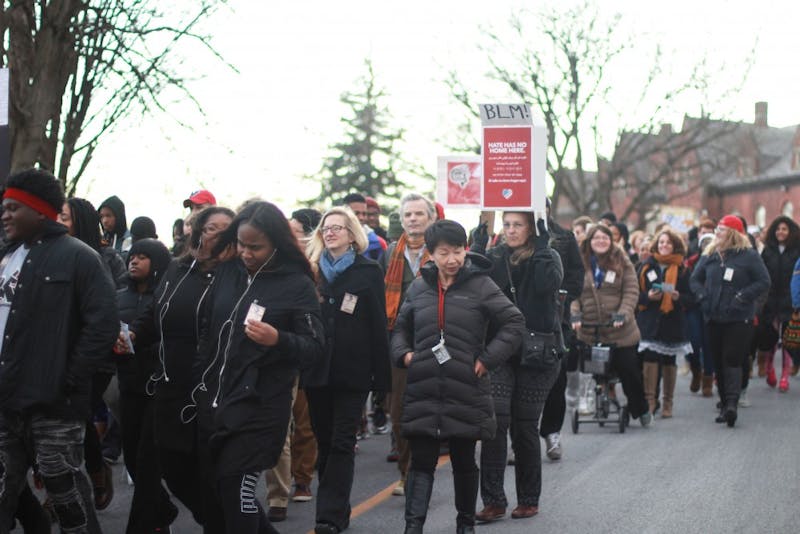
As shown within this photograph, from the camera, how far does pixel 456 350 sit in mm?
7234

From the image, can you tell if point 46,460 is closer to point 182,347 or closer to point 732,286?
point 182,347

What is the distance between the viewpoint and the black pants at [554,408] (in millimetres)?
10648

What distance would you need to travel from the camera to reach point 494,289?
7.44m

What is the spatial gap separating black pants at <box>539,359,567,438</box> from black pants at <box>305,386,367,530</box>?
9.69 ft

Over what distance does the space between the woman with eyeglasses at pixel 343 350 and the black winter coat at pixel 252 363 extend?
1.77 metres

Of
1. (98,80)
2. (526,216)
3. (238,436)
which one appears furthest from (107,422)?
(98,80)

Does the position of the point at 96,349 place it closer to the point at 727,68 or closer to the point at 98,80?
the point at 98,80

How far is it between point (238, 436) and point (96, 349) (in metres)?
0.90

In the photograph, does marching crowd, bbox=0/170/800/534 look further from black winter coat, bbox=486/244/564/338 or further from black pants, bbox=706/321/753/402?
black pants, bbox=706/321/753/402

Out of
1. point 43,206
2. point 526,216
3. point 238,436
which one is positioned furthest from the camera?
point 526,216

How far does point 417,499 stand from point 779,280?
11389 mm

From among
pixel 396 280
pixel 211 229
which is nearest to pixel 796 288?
pixel 396 280

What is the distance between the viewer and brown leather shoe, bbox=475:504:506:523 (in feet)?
27.2

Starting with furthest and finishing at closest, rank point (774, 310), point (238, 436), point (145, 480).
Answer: point (774, 310)
point (145, 480)
point (238, 436)
